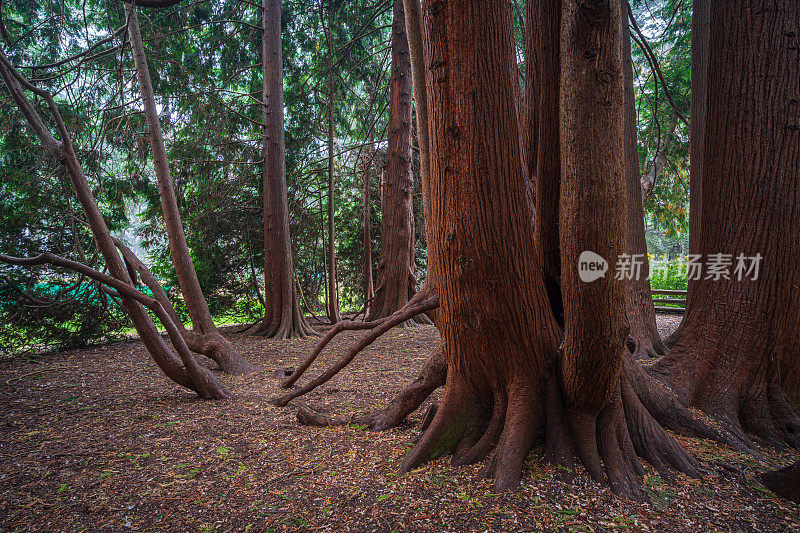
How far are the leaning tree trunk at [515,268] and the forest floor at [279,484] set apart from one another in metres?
0.17

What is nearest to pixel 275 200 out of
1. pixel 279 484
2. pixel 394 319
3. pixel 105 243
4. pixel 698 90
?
pixel 105 243

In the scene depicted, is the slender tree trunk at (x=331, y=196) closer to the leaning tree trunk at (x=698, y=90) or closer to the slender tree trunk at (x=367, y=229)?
the slender tree trunk at (x=367, y=229)

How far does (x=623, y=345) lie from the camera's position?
6.70 feet

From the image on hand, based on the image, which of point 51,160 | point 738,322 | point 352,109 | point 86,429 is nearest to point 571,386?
point 738,322

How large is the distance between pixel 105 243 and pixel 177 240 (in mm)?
1192

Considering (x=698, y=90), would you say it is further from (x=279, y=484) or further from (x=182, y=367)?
(x=182, y=367)

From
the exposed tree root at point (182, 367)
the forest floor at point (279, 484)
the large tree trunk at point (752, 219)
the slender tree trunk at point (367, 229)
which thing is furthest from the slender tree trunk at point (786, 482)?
the slender tree trunk at point (367, 229)

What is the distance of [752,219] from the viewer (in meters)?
2.99

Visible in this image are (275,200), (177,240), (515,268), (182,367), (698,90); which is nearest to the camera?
(515,268)

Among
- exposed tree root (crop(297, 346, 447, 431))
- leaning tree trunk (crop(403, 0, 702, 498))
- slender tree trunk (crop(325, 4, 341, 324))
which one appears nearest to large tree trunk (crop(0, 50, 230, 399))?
exposed tree root (crop(297, 346, 447, 431))

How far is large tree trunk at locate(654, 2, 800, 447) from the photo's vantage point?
291 cm

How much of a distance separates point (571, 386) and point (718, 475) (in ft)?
3.20

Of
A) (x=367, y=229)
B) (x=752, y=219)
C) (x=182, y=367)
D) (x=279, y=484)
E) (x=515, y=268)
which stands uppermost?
(x=367, y=229)

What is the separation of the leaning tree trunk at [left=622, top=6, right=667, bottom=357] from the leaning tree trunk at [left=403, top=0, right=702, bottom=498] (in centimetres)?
269
